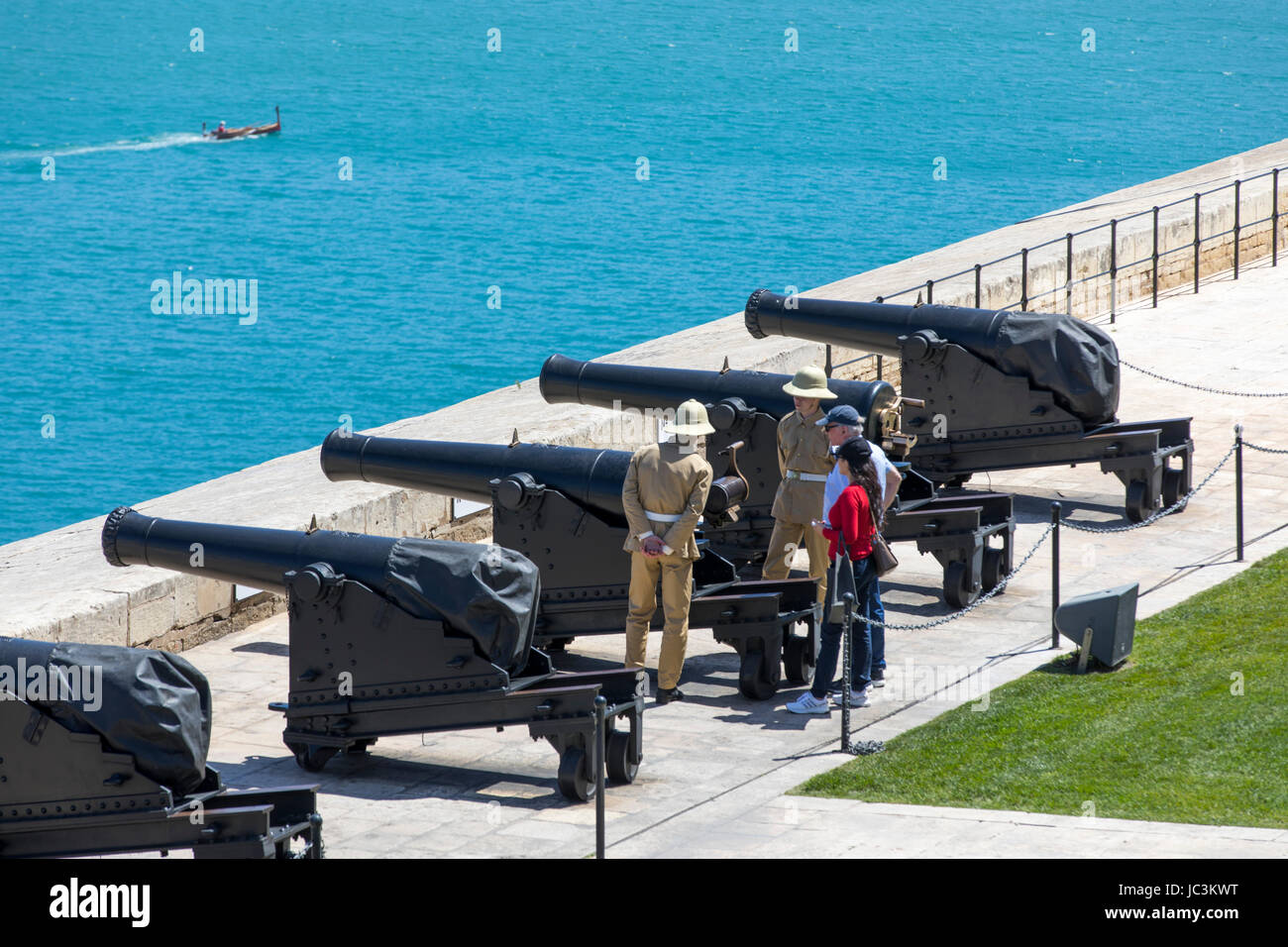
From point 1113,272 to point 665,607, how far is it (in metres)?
9.48

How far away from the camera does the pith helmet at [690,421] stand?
853 centimetres

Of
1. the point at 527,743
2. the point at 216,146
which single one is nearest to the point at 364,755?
the point at 527,743

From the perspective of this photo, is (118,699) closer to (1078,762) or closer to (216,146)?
(1078,762)

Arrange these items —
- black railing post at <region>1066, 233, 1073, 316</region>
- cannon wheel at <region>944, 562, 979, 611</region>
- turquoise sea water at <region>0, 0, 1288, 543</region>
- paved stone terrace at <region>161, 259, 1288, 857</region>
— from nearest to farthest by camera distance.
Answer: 1. paved stone terrace at <region>161, 259, 1288, 857</region>
2. cannon wheel at <region>944, 562, 979, 611</region>
3. black railing post at <region>1066, 233, 1073, 316</region>
4. turquoise sea water at <region>0, 0, 1288, 543</region>

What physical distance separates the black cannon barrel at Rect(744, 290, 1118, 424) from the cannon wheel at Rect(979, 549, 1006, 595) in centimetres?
136

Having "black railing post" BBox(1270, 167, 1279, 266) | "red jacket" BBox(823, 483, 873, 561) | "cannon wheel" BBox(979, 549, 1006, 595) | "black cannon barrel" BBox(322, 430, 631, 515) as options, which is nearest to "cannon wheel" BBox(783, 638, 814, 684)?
"red jacket" BBox(823, 483, 873, 561)

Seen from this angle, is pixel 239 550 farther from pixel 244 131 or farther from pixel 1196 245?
pixel 244 131

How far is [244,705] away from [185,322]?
2925 cm

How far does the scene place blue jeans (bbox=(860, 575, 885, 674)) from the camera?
852 centimetres

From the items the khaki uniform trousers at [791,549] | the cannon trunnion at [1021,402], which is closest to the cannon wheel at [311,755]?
the khaki uniform trousers at [791,549]

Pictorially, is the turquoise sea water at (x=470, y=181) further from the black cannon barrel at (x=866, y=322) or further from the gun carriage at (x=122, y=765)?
the gun carriage at (x=122, y=765)

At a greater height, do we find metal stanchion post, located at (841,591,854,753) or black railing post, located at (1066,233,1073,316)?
black railing post, located at (1066,233,1073,316)

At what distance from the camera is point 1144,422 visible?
11359 mm

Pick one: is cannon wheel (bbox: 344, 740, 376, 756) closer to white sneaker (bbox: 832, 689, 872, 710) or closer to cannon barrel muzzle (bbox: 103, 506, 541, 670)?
cannon barrel muzzle (bbox: 103, 506, 541, 670)
